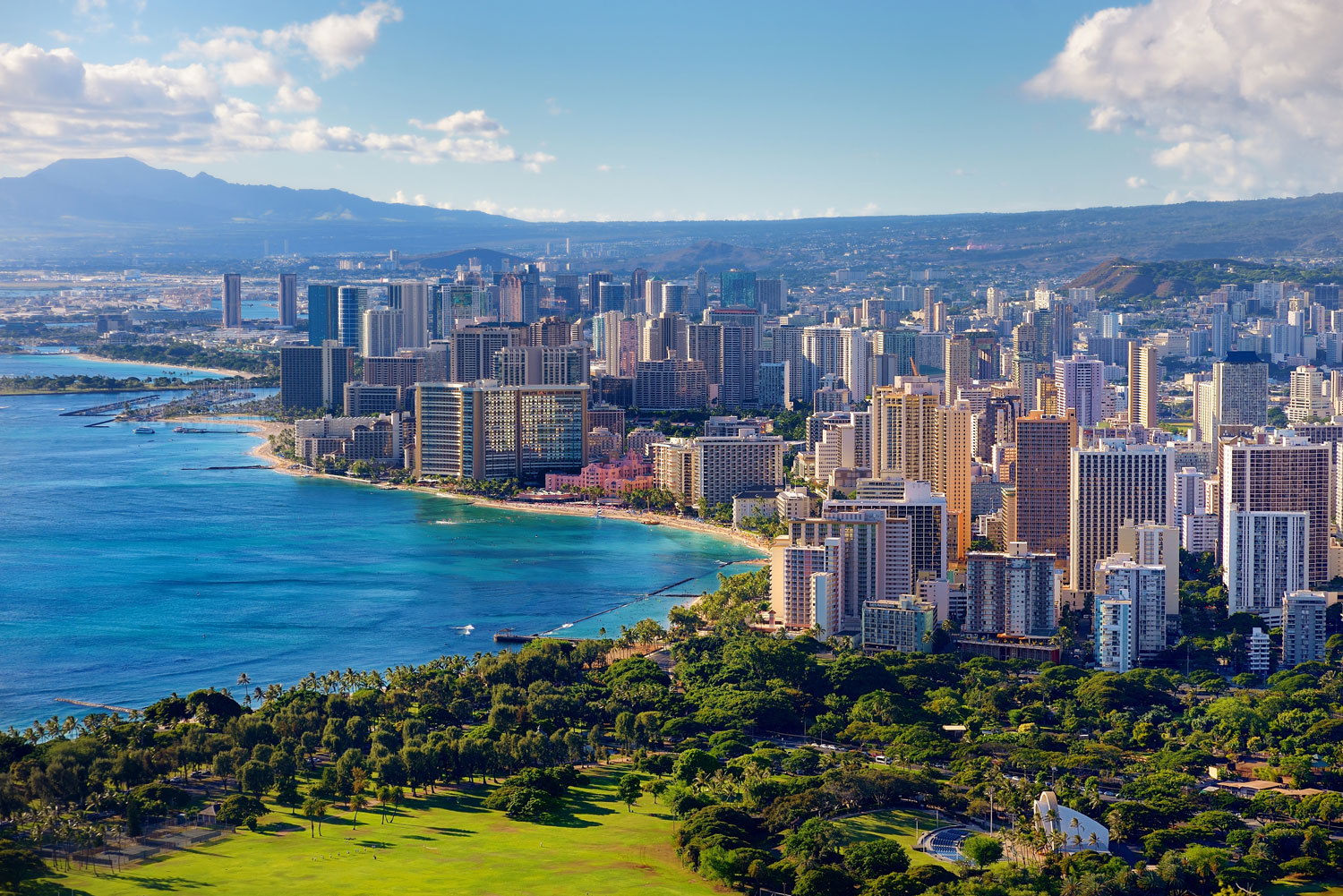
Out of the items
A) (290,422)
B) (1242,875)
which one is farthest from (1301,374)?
(1242,875)

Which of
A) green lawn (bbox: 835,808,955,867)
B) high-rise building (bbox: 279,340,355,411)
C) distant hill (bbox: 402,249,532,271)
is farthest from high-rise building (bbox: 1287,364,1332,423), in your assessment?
distant hill (bbox: 402,249,532,271)

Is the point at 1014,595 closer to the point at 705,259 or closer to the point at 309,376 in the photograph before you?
the point at 309,376

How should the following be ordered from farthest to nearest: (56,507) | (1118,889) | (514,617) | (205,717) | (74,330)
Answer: (74,330) → (56,507) → (514,617) → (205,717) → (1118,889)

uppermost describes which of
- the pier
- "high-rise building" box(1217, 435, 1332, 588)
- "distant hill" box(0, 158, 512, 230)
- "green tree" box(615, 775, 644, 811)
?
"distant hill" box(0, 158, 512, 230)

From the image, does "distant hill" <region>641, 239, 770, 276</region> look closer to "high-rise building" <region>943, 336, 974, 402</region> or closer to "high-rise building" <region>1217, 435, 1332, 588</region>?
"high-rise building" <region>943, 336, 974, 402</region>

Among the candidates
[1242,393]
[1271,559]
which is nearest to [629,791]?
[1271,559]

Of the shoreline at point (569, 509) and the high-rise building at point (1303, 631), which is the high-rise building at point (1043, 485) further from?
the high-rise building at point (1303, 631)

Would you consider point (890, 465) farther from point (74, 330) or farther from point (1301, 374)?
point (74, 330)
